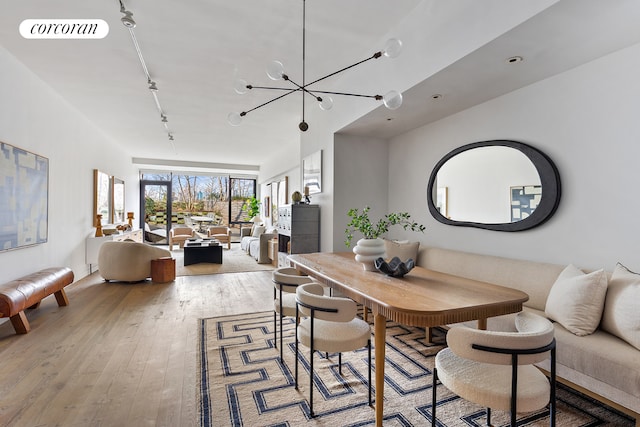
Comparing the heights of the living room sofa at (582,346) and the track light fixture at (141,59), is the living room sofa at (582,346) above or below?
below

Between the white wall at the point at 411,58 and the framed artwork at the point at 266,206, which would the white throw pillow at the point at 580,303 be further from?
the framed artwork at the point at 266,206

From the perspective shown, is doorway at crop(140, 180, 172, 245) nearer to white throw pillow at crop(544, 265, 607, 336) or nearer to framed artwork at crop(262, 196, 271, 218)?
framed artwork at crop(262, 196, 271, 218)

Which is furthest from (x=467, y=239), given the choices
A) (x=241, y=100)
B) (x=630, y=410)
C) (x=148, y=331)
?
(x=241, y=100)

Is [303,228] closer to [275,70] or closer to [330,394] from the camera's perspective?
[275,70]

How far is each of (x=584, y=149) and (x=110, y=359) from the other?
413 centimetres

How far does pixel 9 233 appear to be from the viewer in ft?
10.9

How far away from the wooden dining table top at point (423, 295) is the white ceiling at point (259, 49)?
1.66 m

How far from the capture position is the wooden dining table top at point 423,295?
1574 millimetres

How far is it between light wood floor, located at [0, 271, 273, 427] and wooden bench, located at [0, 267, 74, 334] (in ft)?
0.51

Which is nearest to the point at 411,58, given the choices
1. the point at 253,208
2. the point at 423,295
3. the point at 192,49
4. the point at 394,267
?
the point at 394,267

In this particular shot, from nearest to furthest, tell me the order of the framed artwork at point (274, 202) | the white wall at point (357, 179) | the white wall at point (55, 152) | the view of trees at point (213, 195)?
the white wall at point (55, 152) < the white wall at point (357, 179) < the framed artwork at point (274, 202) < the view of trees at point (213, 195)

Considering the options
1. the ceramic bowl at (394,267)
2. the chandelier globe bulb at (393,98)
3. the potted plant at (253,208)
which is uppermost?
the chandelier globe bulb at (393,98)

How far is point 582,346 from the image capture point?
185 cm

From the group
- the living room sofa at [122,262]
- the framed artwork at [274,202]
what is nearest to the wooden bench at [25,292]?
the living room sofa at [122,262]
